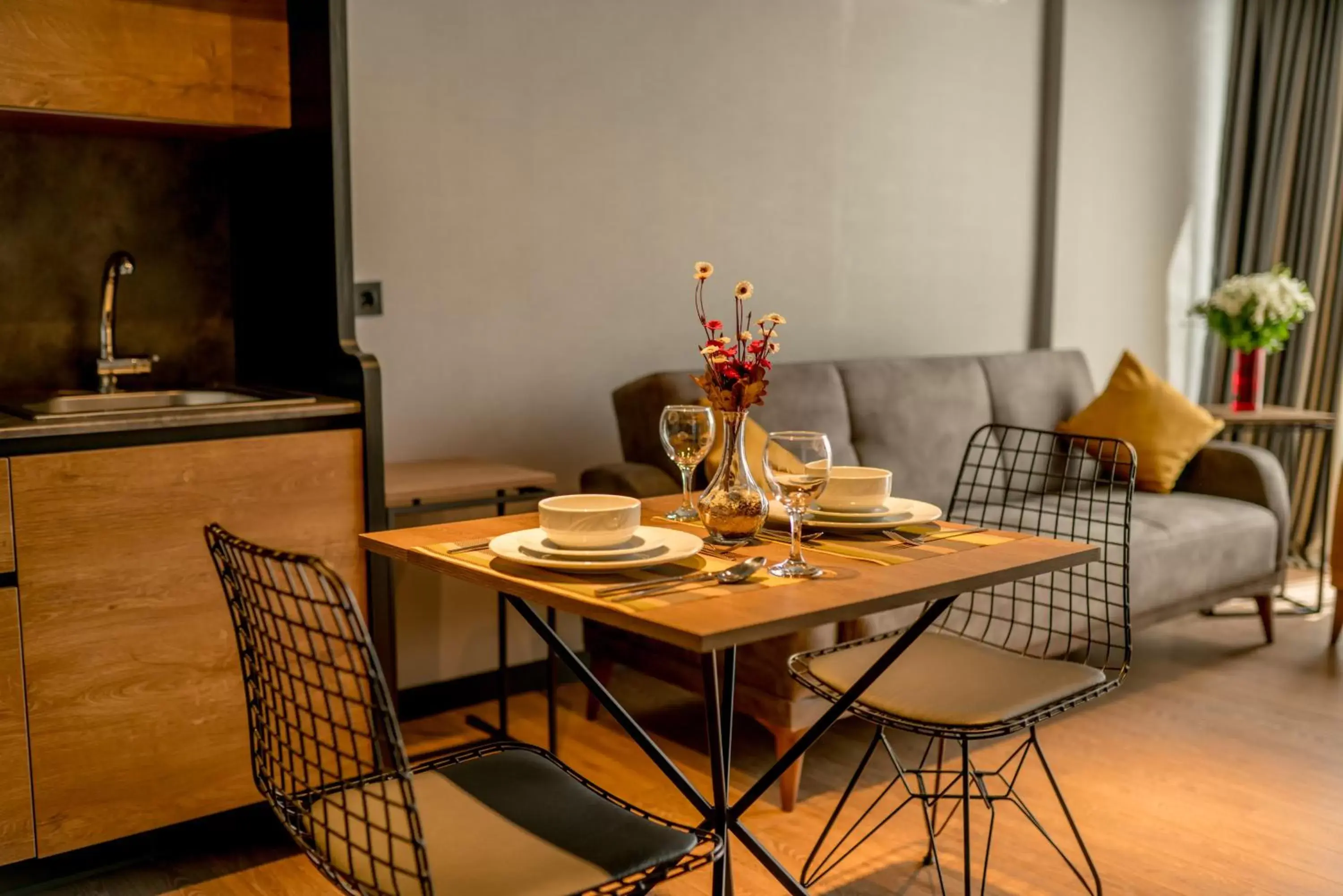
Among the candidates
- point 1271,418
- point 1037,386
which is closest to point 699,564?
point 1037,386

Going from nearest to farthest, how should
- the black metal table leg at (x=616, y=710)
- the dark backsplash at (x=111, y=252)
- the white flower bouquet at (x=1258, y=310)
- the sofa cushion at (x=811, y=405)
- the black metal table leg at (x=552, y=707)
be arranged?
the black metal table leg at (x=616, y=710) < the dark backsplash at (x=111, y=252) < the black metal table leg at (x=552, y=707) < the sofa cushion at (x=811, y=405) < the white flower bouquet at (x=1258, y=310)

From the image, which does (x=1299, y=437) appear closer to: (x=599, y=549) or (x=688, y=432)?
(x=688, y=432)

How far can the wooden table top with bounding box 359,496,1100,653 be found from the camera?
151cm

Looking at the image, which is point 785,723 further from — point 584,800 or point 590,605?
point 590,605

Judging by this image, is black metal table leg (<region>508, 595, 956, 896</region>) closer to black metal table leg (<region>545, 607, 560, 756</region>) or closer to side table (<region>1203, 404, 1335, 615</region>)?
black metal table leg (<region>545, 607, 560, 756</region>)

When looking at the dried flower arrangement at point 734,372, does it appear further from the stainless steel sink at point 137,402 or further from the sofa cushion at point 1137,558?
the sofa cushion at point 1137,558

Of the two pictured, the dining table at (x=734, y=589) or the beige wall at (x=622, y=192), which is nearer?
the dining table at (x=734, y=589)

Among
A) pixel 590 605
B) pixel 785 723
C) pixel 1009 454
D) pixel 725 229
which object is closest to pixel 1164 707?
pixel 1009 454

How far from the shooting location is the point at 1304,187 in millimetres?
5285

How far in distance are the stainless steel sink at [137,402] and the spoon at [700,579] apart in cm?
114

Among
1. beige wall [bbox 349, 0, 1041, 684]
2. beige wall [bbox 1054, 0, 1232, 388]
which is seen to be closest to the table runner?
beige wall [bbox 349, 0, 1041, 684]

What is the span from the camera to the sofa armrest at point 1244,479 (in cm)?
414

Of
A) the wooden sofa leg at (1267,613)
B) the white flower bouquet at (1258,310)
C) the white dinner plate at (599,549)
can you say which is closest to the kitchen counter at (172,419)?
the white dinner plate at (599,549)

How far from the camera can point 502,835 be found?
1.65 metres
